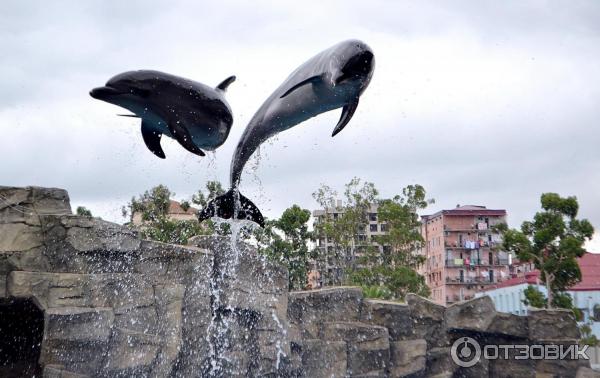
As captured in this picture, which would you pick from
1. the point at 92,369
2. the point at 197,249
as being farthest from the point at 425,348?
the point at 92,369

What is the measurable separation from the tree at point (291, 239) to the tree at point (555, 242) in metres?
6.37

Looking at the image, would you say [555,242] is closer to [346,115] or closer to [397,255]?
[397,255]

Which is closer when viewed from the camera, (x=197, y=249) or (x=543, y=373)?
(x=197, y=249)

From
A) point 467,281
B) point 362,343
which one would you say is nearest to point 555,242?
point 362,343

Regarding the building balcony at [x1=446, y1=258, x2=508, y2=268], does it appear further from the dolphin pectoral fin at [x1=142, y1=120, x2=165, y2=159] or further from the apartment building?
the dolphin pectoral fin at [x1=142, y1=120, x2=165, y2=159]

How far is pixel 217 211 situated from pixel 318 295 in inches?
216

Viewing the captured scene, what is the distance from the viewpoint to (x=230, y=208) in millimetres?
8297

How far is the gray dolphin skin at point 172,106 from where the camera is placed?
270 inches

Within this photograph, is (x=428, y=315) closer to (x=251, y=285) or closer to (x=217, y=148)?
(x=251, y=285)

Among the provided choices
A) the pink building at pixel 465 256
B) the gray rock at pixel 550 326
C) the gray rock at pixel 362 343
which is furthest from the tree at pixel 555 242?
the pink building at pixel 465 256

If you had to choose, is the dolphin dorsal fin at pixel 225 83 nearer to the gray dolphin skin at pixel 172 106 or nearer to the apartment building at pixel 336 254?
the gray dolphin skin at pixel 172 106

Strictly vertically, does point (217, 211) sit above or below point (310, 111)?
below

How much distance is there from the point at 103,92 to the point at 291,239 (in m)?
17.1

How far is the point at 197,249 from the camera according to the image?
40.5ft
